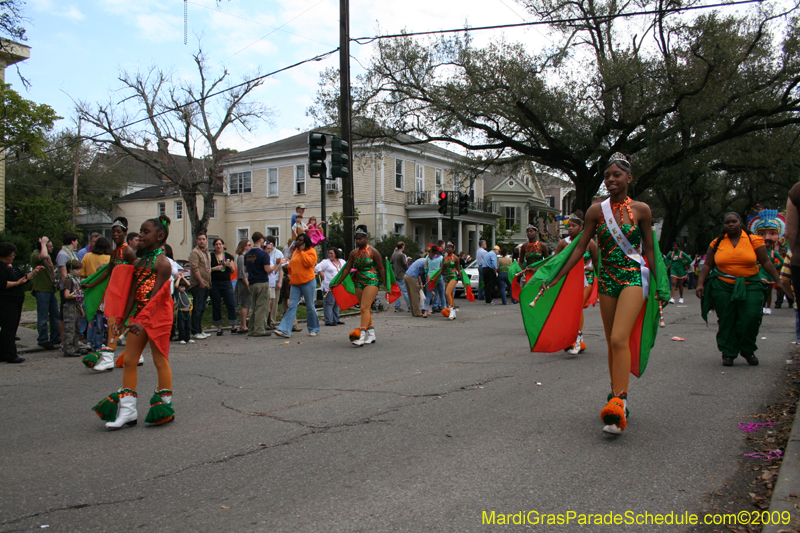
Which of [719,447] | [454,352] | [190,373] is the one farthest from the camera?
[454,352]

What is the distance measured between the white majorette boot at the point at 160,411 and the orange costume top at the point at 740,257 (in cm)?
670

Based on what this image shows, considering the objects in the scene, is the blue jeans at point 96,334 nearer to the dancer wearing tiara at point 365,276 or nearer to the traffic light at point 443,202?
the dancer wearing tiara at point 365,276

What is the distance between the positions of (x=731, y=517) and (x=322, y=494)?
224 centimetres

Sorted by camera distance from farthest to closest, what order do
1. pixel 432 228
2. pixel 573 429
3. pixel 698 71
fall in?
1. pixel 432 228
2. pixel 698 71
3. pixel 573 429

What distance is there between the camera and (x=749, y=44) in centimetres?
2175

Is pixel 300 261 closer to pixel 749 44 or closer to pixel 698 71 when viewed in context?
pixel 698 71

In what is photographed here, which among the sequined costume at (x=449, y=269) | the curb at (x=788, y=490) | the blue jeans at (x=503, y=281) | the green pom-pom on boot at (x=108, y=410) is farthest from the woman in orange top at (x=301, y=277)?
the blue jeans at (x=503, y=281)

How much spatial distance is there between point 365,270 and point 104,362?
409 cm

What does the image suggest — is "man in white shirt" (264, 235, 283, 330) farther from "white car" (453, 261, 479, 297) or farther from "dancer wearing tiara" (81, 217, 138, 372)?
"white car" (453, 261, 479, 297)

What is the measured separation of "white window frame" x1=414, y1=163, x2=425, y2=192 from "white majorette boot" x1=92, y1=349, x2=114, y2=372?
33953 mm

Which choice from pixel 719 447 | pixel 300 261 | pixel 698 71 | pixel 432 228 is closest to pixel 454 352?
pixel 300 261

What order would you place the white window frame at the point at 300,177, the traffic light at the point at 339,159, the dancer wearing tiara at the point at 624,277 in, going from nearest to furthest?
the dancer wearing tiara at the point at 624,277, the traffic light at the point at 339,159, the white window frame at the point at 300,177

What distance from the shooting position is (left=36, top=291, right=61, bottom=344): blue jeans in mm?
9570

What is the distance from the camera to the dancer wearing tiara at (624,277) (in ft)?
15.4
